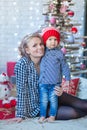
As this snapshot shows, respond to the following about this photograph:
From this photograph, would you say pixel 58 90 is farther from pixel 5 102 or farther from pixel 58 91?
pixel 5 102

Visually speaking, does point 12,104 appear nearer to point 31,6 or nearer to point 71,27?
point 71,27

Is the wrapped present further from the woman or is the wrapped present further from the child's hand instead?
the child's hand

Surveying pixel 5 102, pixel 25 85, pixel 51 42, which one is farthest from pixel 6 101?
pixel 51 42

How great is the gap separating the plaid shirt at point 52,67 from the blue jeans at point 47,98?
4cm

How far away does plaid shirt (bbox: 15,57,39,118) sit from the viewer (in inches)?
75.7

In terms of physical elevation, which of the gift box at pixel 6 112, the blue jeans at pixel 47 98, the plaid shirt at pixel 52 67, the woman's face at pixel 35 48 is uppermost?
the woman's face at pixel 35 48

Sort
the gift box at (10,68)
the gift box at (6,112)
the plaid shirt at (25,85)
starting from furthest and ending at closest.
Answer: the gift box at (10,68) → the gift box at (6,112) → the plaid shirt at (25,85)

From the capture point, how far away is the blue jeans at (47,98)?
6.37 ft

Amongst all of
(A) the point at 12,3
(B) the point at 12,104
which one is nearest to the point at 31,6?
(A) the point at 12,3

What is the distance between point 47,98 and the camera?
1.96m

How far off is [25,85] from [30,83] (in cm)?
3

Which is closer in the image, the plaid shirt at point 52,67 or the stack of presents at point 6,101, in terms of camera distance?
the plaid shirt at point 52,67

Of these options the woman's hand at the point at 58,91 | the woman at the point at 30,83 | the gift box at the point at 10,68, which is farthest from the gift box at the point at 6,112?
the gift box at the point at 10,68

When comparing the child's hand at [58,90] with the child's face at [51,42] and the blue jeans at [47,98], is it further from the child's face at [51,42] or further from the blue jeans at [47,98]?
the child's face at [51,42]
